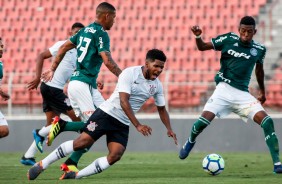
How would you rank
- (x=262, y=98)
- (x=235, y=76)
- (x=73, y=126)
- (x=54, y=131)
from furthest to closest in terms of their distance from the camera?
(x=262, y=98) → (x=235, y=76) → (x=73, y=126) → (x=54, y=131)

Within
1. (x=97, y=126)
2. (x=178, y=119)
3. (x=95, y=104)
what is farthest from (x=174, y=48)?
(x=97, y=126)

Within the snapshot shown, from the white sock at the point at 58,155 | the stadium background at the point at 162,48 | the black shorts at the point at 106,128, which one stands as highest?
the black shorts at the point at 106,128

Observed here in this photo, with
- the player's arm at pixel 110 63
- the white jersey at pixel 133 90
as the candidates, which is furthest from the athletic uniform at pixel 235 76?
the white jersey at pixel 133 90

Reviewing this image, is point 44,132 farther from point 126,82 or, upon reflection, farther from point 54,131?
point 126,82

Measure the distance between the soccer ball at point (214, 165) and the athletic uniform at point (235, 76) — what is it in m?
1.16

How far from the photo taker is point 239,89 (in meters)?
12.3

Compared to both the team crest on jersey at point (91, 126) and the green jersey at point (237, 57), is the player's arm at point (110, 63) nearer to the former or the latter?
the team crest on jersey at point (91, 126)

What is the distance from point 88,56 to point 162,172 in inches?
80.1

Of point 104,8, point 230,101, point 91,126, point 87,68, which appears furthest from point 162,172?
point 104,8

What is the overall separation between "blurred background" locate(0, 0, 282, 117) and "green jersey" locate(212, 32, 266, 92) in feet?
21.0

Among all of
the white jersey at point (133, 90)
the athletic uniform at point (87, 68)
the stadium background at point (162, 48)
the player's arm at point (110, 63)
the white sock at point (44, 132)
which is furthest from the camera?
the stadium background at point (162, 48)

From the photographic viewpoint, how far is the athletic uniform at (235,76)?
12094mm

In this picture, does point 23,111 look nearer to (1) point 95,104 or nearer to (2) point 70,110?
(2) point 70,110

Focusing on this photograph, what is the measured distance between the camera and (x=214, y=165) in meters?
11.1
